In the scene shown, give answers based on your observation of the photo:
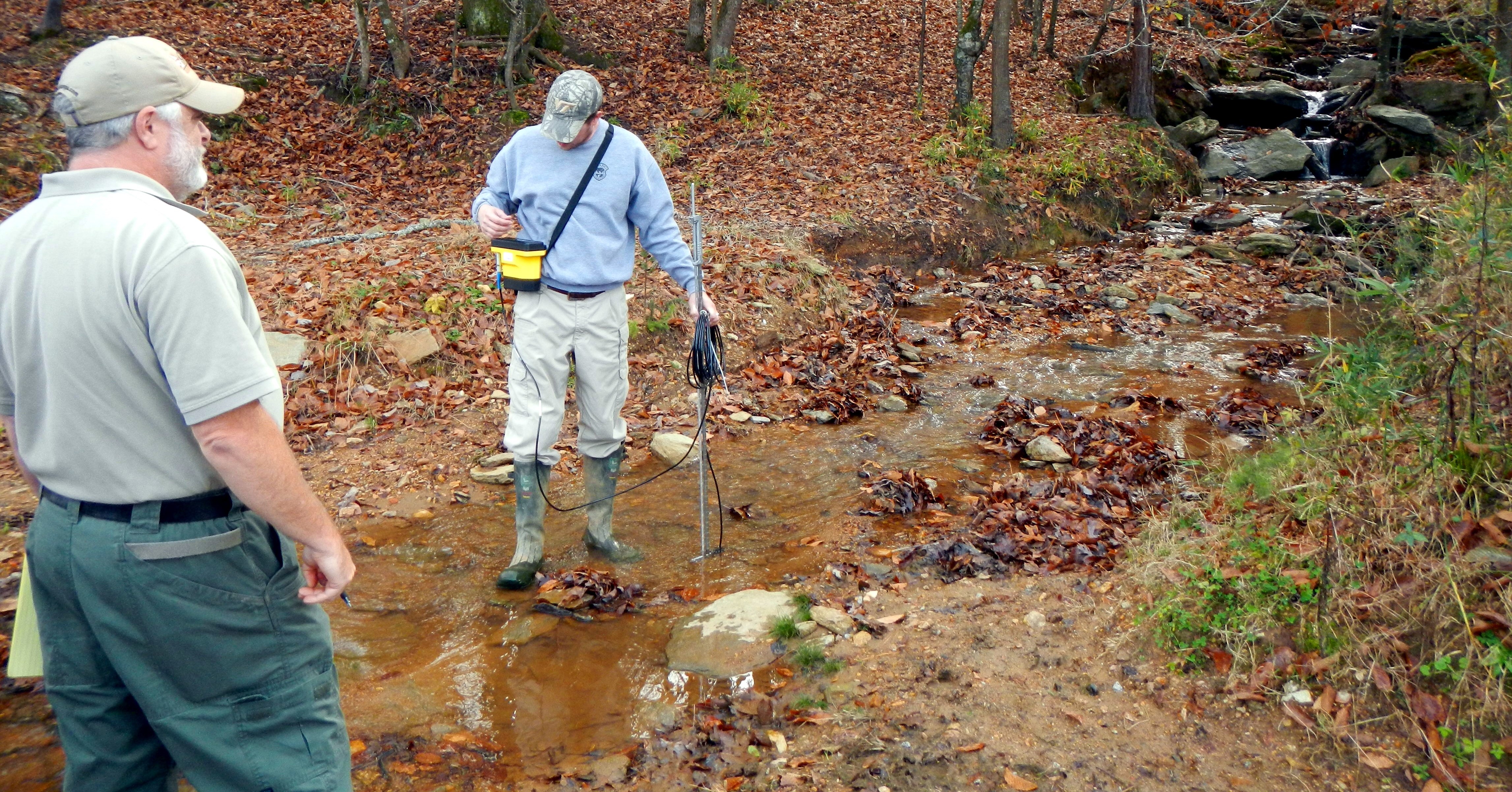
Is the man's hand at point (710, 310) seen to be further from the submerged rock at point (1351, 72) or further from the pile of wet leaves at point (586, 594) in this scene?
the submerged rock at point (1351, 72)

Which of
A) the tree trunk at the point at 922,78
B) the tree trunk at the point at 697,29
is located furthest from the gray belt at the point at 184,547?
the tree trunk at the point at 697,29

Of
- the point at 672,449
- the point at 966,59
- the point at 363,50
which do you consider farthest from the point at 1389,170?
the point at 363,50

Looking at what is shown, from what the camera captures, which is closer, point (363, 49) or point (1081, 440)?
point (1081, 440)

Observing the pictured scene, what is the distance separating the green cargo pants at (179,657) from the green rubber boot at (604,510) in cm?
291

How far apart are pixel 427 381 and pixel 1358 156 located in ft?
57.1

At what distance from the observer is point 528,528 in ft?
17.0

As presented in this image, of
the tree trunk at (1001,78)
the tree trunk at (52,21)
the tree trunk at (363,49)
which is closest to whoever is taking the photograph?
the tree trunk at (363,49)

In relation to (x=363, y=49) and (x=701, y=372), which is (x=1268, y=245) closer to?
(x=701, y=372)

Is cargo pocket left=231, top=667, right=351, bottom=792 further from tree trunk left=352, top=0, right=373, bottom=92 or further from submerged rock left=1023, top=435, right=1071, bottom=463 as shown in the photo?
tree trunk left=352, top=0, right=373, bottom=92

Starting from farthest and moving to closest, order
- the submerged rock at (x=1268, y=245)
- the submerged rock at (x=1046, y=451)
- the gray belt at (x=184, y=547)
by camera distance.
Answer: the submerged rock at (x=1268, y=245), the submerged rock at (x=1046, y=451), the gray belt at (x=184, y=547)

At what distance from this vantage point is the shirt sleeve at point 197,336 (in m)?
2.10

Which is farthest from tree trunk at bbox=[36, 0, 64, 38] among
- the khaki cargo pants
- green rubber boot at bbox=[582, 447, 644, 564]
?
green rubber boot at bbox=[582, 447, 644, 564]

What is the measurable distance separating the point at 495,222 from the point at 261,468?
2.65 m

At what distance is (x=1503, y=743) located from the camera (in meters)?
3.07
